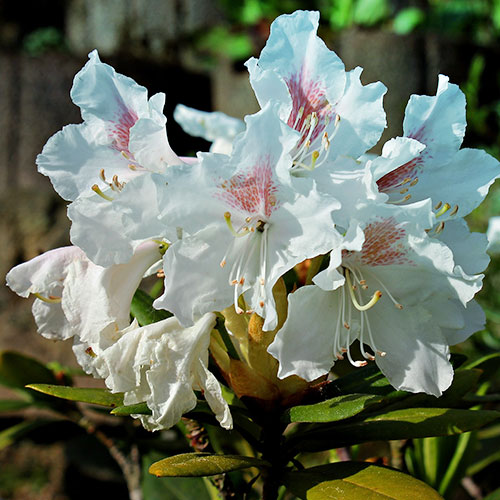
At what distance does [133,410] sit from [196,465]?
0.31 feet

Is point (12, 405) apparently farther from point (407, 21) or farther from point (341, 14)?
point (407, 21)

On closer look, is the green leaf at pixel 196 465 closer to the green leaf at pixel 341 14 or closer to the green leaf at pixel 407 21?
the green leaf at pixel 341 14

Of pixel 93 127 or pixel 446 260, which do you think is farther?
pixel 93 127

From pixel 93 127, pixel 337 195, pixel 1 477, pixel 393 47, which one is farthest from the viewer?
pixel 393 47

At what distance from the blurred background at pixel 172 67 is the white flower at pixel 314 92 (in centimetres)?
92

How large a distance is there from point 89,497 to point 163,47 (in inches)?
166

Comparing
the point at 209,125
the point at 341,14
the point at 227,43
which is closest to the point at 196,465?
the point at 209,125

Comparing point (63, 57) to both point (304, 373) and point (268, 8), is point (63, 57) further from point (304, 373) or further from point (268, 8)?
point (304, 373)

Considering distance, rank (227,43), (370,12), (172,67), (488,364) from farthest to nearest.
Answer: (172,67) < (227,43) < (370,12) < (488,364)

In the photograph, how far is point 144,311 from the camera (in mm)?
827

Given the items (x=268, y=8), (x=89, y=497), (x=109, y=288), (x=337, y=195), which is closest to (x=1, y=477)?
(x=89, y=497)

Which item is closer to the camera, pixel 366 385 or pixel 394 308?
pixel 394 308

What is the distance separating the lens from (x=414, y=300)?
0.67 m

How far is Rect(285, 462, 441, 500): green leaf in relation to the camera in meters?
0.62
